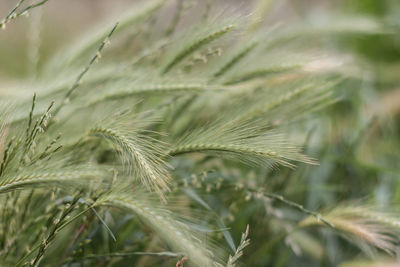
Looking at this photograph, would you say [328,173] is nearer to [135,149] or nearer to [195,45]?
[195,45]

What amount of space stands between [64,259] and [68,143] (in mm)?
207

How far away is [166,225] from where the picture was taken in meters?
0.68

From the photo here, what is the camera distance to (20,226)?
34.7 inches

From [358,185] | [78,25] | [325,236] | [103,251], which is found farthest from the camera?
[78,25]

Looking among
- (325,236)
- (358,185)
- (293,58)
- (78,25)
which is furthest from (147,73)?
(78,25)

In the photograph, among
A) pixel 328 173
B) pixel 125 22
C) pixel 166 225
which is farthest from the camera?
pixel 328 173

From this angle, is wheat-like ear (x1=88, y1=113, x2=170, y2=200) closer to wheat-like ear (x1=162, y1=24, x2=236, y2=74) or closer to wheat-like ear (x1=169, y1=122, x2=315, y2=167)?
wheat-like ear (x1=169, y1=122, x2=315, y2=167)

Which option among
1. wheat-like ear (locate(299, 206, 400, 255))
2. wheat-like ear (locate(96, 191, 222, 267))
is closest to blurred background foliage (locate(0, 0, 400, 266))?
wheat-like ear (locate(299, 206, 400, 255))

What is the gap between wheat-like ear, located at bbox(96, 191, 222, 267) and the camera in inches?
25.2

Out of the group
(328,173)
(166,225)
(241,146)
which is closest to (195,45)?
(241,146)

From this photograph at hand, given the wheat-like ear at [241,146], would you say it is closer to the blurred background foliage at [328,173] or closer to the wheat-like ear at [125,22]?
the blurred background foliage at [328,173]

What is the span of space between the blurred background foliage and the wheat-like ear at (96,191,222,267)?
177 millimetres

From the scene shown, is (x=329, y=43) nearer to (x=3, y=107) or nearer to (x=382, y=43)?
(x=382, y=43)

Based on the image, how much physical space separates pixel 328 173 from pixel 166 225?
0.89 metres
